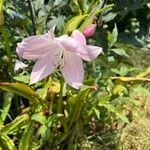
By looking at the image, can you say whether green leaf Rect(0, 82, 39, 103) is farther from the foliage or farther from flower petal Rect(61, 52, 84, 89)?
flower petal Rect(61, 52, 84, 89)

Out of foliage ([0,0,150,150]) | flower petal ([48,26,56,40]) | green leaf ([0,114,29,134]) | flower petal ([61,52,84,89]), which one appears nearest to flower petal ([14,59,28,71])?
foliage ([0,0,150,150])

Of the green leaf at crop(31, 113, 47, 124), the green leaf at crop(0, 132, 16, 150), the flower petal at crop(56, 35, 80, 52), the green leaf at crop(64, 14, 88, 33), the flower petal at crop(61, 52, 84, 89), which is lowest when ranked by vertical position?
the green leaf at crop(0, 132, 16, 150)

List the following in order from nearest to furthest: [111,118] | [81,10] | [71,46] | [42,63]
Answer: [71,46]
[42,63]
[81,10]
[111,118]

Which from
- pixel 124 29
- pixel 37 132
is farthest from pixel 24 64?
pixel 124 29

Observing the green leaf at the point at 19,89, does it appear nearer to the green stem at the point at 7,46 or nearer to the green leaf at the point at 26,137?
the green leaf at the point at 26,137

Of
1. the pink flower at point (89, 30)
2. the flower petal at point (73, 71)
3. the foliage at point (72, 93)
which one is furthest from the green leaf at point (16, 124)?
the pink flower at point (89, 30)

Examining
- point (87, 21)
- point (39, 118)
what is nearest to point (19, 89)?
point (39, 118)

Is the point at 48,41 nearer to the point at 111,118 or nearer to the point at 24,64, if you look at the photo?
the point at 24,64
